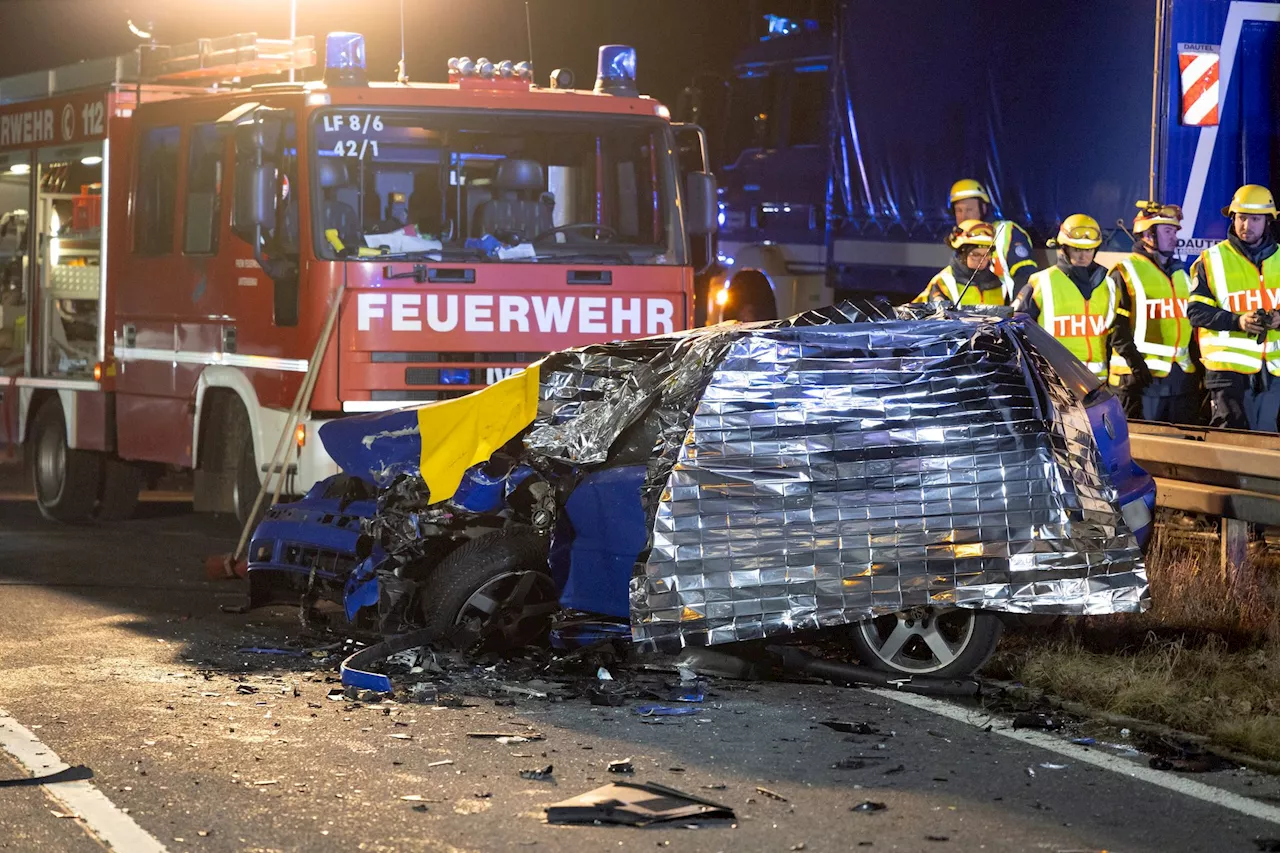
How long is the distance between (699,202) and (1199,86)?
3572 mm

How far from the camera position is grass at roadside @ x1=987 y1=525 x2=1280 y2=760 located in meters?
6.61

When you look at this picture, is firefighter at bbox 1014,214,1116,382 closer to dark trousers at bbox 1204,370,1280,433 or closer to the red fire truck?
dark trousers at bbox 1204,370,1280,433

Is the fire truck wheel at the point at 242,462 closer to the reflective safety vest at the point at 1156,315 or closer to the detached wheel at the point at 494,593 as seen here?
the detached wheel at the point at 494,593

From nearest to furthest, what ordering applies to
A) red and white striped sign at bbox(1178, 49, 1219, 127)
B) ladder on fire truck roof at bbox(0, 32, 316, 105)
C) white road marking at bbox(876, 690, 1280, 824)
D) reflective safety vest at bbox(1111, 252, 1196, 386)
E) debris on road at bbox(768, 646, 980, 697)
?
white road marking at bbox(876, 690, 1280, 824) → debris on road at bbox(768, 646, 980, 697) → reflective safety vest at bbox(1111, 252, 1196, 386) → ladder on fire truck roof at bbox(0, 32, 316, 105) → red and white striped sign at bbox(1178, 49, 1219, 127)

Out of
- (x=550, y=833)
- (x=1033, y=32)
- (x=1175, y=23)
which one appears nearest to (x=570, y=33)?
(x=1033, y=32)

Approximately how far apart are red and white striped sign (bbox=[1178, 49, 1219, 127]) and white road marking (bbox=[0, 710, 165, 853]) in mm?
8429

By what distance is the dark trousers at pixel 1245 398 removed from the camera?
11102 mm

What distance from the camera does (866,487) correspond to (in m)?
6.82

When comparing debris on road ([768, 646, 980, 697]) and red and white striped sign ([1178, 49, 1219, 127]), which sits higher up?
red and white striped sign ([1178, 49, 1219, 127])

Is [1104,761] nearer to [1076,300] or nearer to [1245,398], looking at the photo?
[1076,300]

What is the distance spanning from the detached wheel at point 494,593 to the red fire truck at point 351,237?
2.53 m

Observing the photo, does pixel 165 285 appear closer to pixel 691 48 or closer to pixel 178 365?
pixel 178 365

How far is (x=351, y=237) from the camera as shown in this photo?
32.6 feet

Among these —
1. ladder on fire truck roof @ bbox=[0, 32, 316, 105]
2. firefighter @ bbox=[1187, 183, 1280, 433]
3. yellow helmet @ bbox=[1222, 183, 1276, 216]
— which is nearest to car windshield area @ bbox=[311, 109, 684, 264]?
ladder on fire truck roof @ bbox=[0, 32, 316, 105]
